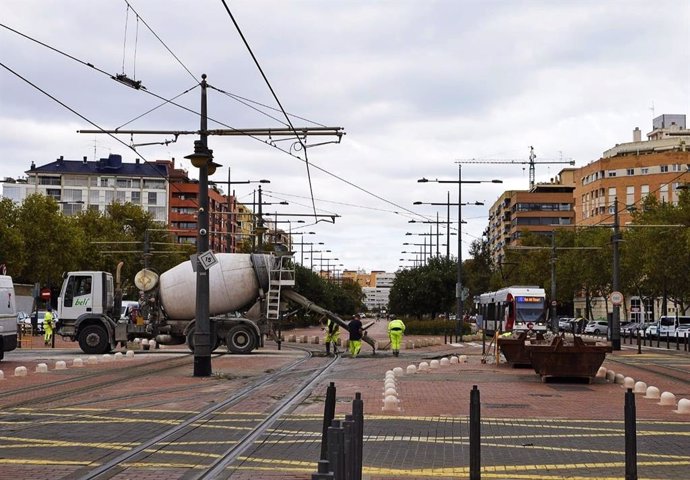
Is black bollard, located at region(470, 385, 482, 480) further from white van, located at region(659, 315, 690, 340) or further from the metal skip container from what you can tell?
white van, located at region(659, 315, 690, 340)

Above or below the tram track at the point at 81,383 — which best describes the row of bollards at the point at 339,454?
above

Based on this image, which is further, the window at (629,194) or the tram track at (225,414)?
the window at (629,194)

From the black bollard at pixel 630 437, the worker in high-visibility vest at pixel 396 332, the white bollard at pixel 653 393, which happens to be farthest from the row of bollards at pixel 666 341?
the black bollard at pixel 630 437

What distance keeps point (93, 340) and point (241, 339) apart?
559cm

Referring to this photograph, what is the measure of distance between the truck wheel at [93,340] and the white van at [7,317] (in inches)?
242

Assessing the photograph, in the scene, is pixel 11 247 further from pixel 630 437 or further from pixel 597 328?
pixel 630 437

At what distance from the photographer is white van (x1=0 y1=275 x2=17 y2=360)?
2856cm

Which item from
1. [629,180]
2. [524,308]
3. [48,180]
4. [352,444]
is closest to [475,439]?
[352,444]

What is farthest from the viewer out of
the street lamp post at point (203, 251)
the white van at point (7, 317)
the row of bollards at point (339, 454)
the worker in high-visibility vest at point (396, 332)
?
the worker in high-visibility vest at point (396, 332)

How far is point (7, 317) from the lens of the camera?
28.8 meters

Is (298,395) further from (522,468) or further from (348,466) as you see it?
(348,466)

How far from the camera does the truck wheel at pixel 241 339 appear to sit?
3541 cm

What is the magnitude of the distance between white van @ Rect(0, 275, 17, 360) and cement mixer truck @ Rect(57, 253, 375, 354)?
6.18 meters

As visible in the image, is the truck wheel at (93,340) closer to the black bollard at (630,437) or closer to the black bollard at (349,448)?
the black bollard at (630,437)
